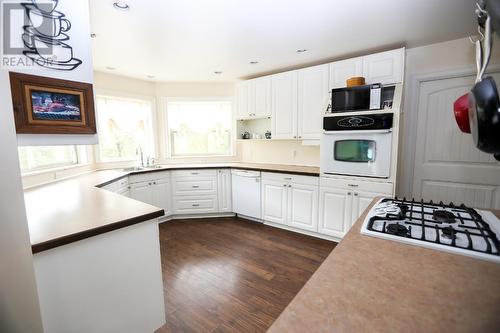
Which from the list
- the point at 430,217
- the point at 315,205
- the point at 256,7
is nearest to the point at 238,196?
the point at 315,205

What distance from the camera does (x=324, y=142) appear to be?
3.02 metres

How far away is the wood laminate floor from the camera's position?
73.4 inches

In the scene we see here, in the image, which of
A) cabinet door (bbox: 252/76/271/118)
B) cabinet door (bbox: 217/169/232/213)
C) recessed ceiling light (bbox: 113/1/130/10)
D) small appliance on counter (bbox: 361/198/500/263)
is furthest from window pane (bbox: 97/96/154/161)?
small appliance on counter (bbox: 361/198/500/263)

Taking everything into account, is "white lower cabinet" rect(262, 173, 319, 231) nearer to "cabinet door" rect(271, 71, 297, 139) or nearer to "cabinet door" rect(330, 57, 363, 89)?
"cabinet door" rect(271, 71, 297, 139)

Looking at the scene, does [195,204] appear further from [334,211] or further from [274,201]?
[334,211]

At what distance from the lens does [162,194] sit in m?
3.92

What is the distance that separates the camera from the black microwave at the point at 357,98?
2627 mm

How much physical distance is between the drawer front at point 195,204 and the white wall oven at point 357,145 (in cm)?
197

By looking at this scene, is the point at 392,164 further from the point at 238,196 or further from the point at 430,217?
the point at 238,196

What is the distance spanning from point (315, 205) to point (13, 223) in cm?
287

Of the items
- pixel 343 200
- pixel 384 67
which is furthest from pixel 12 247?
pixel 384 67

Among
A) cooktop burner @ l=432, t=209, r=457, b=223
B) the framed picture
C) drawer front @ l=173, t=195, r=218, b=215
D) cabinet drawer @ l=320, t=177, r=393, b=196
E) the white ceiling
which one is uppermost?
the white ceiling

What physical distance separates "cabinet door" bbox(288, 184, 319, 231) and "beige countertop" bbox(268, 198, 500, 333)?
229cm

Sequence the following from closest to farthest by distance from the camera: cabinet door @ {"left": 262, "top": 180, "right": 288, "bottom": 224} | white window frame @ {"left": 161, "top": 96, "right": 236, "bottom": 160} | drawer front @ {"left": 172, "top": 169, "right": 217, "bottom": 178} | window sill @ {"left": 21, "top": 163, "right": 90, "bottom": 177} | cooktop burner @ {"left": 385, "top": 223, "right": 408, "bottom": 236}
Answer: cooktop burner @ {"left": 385, "top": 223, "right": 408, "bottom": 236}, window sill @ {"left": 21, "top": 163, "right": 90, "bottom": 177}, cabinet door @ {"left": 262, "top": 180, "right": 288, "bottom": 224}, drawer front @ {"left": 172, "top": 169, "right": 217, "bottom": 178}, white window frame @ {"left": 161, "top": 96, "right": 236, "bottom": 160}
